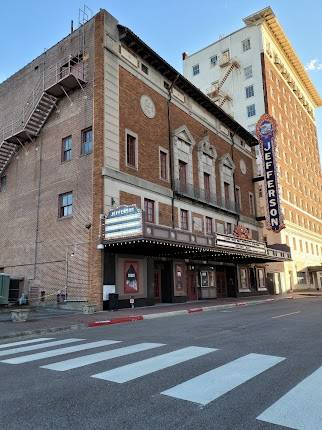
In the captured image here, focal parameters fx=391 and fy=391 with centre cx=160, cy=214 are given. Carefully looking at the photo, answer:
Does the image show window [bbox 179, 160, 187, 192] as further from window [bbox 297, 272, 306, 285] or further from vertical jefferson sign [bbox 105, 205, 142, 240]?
window [bbox 297, 272, 306, 285]

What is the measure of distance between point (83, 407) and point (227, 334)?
6454mm

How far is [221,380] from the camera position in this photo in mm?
5500

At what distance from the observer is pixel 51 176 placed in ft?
81.4

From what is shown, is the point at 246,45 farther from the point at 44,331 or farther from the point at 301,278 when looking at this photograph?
the point at 44,331

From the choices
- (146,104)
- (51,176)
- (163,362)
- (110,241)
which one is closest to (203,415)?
(163,362)

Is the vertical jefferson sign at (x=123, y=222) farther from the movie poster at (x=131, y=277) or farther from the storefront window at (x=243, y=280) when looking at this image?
the storefront window at (x=243, y=280)

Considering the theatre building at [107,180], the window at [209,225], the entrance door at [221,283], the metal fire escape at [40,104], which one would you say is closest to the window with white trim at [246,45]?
the theatre building at [107,180]

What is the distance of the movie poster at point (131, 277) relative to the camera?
73.2 feet

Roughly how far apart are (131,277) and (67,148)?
900 centimetres

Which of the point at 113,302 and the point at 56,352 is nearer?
the point at 56,352

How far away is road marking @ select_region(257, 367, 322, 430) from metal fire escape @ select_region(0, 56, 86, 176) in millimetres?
21807

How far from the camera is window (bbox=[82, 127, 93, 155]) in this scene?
22812 millimetres

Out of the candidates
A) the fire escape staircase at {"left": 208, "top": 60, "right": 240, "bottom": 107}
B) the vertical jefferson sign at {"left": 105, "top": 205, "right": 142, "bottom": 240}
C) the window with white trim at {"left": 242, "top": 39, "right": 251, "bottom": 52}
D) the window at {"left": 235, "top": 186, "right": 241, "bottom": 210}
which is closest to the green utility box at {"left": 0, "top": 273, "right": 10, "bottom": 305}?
the vertical jefferson sign at {"left": 105, "top": 205, "right": 142, "bottom": 240}

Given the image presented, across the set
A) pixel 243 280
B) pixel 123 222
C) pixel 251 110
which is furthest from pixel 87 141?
pixel 251 110
